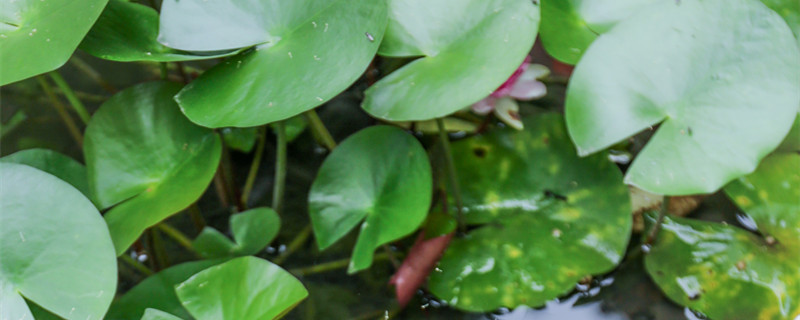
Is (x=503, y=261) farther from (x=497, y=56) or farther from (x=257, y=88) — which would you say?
(x=257, y=88)

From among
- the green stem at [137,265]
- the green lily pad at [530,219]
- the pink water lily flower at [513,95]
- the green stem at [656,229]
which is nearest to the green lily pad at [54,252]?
the green stem at [137,265]

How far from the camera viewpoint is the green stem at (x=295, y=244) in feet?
2.82

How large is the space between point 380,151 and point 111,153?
34 centimetres

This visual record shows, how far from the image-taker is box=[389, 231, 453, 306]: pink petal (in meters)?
0.78

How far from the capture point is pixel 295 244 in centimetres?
88

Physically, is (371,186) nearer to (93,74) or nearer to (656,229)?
(656,229)

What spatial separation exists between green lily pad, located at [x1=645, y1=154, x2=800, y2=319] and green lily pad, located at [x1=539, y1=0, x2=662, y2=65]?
29 centimetres

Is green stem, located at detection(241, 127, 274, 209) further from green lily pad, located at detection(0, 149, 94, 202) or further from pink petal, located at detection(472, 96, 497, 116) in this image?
pink petal, located at detection(472, 96, 497, 116)

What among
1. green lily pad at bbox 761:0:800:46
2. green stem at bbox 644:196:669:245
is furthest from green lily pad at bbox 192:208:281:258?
green lily pad at bbox 761:0:800:46

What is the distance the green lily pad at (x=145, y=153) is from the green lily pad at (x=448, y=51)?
0.23 meters

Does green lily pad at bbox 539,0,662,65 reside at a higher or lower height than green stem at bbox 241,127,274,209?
higher

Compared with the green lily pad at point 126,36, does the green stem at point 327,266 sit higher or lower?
lower

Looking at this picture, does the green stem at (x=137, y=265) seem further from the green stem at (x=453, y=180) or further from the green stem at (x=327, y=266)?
the green stem at (x=453, y=180)

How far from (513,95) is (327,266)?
36cm
